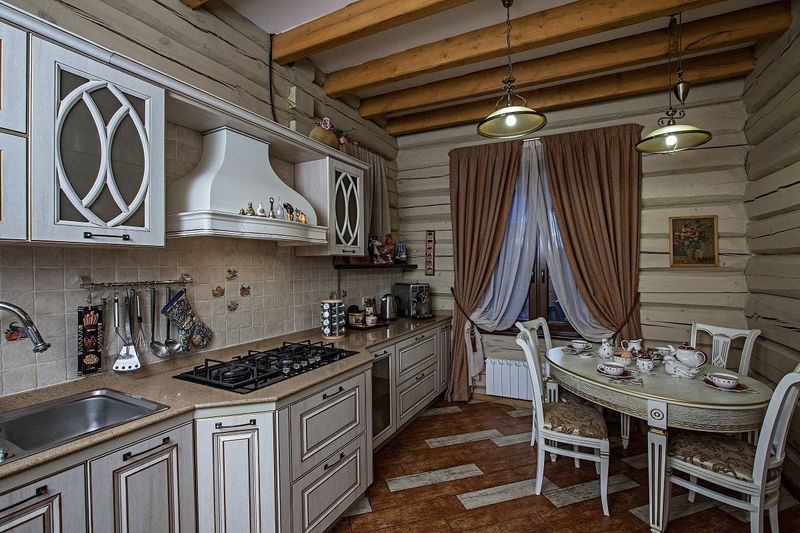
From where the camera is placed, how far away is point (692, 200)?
330 cm

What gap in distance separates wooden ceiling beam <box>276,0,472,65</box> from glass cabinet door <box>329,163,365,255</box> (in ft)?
2.61

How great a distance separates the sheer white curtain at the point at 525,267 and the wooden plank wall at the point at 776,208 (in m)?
1.20

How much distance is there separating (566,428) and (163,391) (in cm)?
220

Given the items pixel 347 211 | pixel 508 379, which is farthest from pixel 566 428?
pixel 347 211

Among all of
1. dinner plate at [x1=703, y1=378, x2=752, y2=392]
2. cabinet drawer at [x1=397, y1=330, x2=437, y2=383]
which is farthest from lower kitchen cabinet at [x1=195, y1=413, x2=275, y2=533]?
dinner plate at [x1=703, y1=378, x2=752, y2=392]

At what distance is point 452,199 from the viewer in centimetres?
412

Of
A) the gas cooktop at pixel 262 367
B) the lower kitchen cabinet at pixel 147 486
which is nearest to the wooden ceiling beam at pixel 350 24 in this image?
the gas cooktop at pixel 262 367

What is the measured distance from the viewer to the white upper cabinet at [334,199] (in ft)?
9.09

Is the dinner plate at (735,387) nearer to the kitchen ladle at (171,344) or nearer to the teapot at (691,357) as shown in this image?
the teapot at (691,357)

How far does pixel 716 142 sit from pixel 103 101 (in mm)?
4212

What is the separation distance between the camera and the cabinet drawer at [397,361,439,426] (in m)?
3.14

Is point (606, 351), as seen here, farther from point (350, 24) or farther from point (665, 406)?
point (350, 24)

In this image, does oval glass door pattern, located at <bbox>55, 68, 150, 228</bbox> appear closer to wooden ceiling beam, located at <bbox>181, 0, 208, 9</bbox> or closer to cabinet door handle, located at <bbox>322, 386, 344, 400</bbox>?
wooden ceiling beam, located at <bbox>181, 0, 208, 9</bbox>

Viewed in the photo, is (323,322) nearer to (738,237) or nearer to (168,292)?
(168,292)
